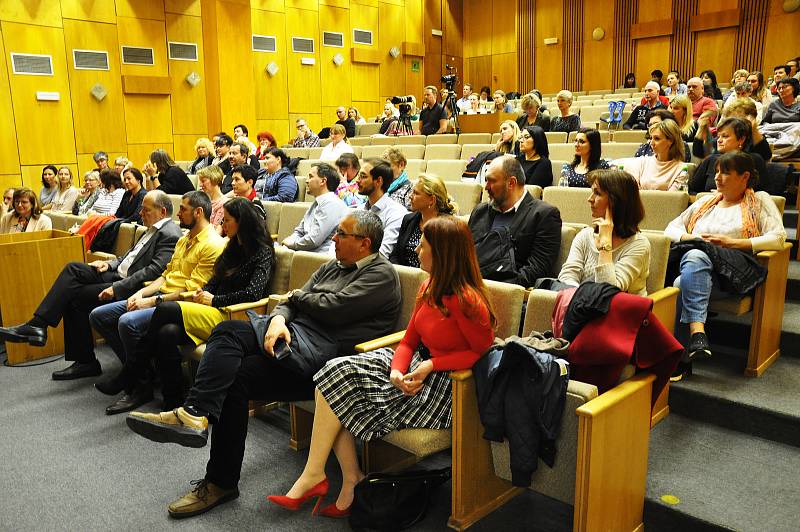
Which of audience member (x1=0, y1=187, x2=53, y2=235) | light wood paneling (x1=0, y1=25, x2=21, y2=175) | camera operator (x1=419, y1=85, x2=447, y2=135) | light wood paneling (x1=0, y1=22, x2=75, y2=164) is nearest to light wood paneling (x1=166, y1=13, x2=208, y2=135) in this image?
light wood paneling (x1=0, y1=22, x2=75, y2=164)

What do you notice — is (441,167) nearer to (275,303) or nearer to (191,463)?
(275,303)

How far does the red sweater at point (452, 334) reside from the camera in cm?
194

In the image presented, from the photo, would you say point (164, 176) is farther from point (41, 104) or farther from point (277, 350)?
point (277, 350)

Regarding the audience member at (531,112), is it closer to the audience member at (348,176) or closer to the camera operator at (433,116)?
the audience member at (348,176)

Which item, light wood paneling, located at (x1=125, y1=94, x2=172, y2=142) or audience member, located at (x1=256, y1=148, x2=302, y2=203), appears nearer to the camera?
audience member, located at (x1=256, y1=148, x2=302, y2=203)

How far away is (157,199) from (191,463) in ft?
5.42

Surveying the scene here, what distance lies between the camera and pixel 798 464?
213 cm

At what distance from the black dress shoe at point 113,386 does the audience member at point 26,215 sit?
186 centimetres

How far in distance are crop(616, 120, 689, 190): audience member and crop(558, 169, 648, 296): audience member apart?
4.15 feet

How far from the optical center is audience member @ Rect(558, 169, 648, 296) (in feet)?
7.54

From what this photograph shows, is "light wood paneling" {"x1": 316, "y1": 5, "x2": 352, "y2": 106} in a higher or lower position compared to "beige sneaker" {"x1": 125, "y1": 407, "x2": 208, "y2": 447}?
higher

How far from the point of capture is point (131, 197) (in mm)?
5027

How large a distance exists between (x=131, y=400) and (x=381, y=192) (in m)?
1.73

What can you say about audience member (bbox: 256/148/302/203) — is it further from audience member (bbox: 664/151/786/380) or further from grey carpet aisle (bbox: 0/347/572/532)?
audience member (bbox: 664/151/786/380)
